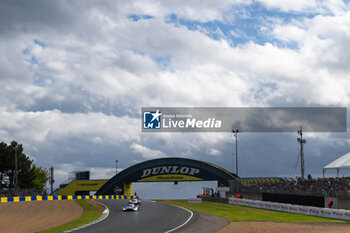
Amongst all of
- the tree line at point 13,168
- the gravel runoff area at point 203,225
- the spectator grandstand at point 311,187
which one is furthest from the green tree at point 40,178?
the gravel runoff area at point 203,225

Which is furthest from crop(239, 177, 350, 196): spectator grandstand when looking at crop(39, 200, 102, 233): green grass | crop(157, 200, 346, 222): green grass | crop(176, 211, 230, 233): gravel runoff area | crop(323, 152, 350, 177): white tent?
crop(39, 200, 102, 233): green grass

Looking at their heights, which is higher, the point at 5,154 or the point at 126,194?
the point at 5,154

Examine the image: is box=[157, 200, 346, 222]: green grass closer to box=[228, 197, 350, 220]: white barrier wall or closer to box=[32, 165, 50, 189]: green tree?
box=[228, 197, 350, 220]: white barrier wall

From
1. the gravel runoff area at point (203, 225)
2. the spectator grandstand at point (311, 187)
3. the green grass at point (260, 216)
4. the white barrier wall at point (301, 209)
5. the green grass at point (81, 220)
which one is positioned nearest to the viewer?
the gravel runoff area at point (203, 225)

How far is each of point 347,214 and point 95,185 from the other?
193ft

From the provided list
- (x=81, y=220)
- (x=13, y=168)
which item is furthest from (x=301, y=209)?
(x=13, y=168)

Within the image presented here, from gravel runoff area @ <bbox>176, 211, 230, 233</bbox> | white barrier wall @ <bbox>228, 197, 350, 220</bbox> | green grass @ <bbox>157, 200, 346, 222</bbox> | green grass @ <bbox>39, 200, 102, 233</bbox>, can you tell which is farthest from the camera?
white barrier wall @ <bbox>228, 197, 350, 220</bbox>

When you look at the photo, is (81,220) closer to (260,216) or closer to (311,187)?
(260,216)

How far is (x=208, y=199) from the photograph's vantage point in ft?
224

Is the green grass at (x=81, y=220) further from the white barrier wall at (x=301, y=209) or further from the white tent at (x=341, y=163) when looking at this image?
the white tent at (x=341, y=163)

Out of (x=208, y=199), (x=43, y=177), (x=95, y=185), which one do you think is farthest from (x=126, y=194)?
(x=43, y=177)

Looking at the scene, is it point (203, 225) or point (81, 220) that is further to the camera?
point (81, 220)

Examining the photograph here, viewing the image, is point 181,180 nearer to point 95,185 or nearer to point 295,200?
point 95,185

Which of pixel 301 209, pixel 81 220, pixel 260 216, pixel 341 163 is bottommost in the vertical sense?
pixel 260 216
